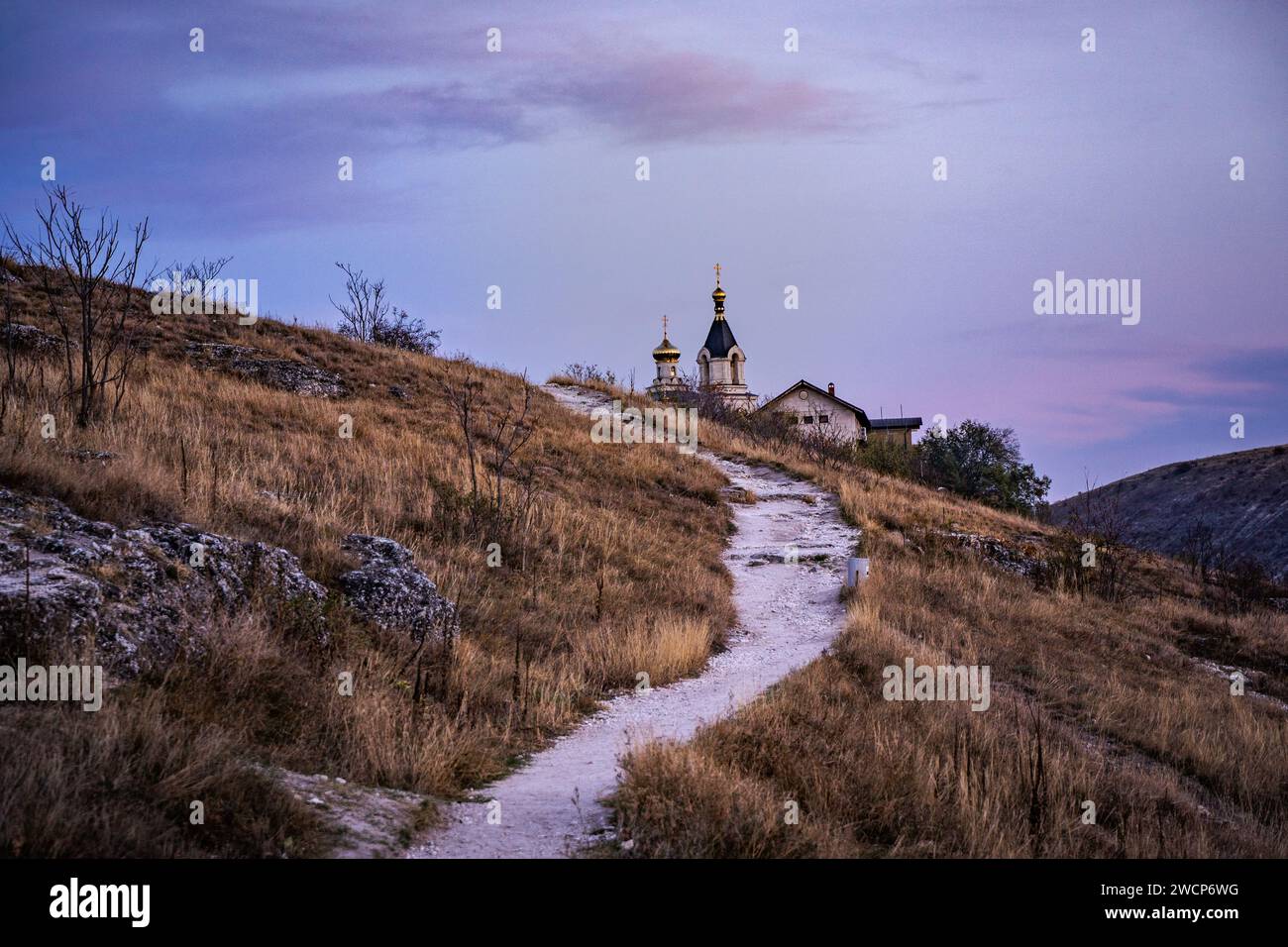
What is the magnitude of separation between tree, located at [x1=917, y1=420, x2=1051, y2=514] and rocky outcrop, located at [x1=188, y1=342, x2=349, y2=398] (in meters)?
27.2

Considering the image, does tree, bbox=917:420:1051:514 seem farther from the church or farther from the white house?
the white house

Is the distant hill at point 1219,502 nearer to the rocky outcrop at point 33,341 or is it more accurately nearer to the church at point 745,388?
the church at point 745,388

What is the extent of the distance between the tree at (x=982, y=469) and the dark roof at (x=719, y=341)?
33.3 metres

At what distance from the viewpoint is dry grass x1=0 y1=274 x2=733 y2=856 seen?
5375mm

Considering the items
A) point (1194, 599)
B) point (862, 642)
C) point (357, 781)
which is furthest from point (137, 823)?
point (1194, 599)

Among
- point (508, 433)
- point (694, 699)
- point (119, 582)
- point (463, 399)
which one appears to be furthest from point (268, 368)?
point (694, 699)

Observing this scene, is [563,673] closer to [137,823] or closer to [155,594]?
[155,594]

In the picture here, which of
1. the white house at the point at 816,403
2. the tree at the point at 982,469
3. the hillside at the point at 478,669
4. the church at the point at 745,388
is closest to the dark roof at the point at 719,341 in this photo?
the church at the point at 745,388

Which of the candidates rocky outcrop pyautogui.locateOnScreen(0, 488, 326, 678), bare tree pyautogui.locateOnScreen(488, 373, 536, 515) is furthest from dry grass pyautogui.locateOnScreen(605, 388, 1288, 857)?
bare tree pyautogui.locateOnScreen(488, 373, 536, 515)

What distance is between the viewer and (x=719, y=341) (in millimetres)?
80000

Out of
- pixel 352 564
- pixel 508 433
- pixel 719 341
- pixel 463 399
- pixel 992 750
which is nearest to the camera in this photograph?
pixel 992 750

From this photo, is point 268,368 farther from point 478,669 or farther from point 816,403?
point 816,403

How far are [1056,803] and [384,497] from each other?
28.0ft

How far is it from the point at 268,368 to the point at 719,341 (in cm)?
6268
